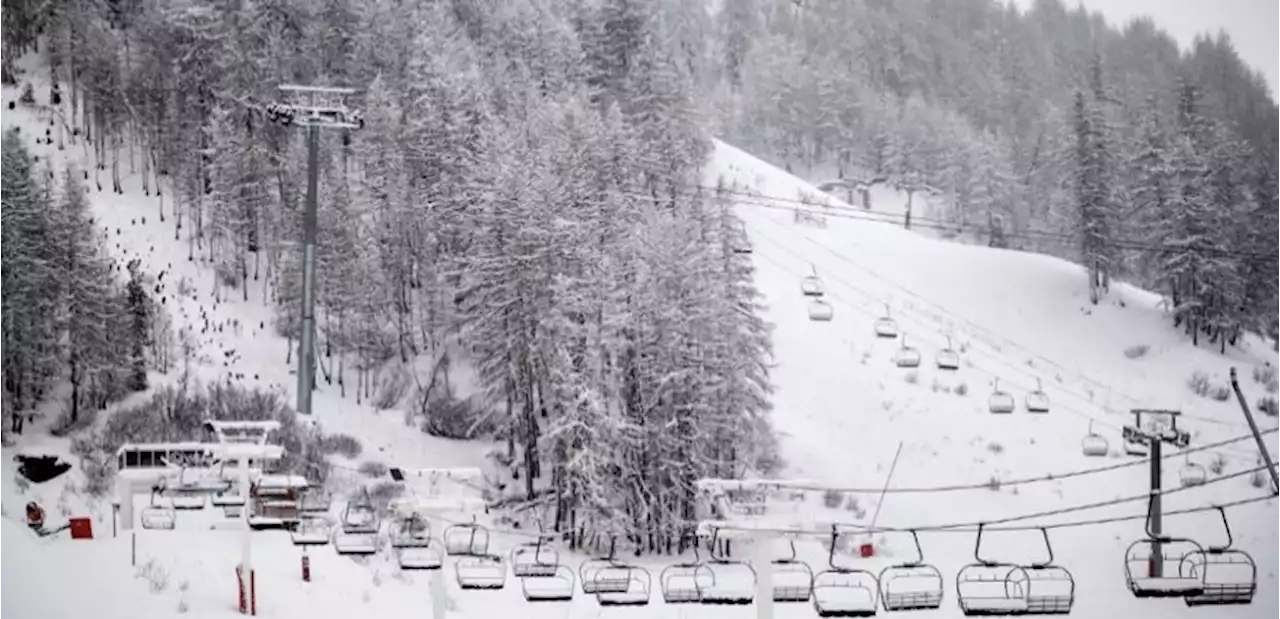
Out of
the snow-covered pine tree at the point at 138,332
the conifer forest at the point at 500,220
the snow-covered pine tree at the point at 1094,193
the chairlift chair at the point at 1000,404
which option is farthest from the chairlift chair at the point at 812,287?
the snow-covered pine tree at the point at 138,332

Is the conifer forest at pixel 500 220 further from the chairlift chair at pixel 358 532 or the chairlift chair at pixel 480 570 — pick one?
the chairlift chair at pixel 358 532

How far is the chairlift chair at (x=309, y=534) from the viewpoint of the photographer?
2812 centimetres

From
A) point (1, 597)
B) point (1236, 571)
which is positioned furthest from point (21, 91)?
point (1236, 571)

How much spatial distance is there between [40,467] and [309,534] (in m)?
14.5

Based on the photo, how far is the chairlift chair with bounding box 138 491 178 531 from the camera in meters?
29.3

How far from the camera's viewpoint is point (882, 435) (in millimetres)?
52250

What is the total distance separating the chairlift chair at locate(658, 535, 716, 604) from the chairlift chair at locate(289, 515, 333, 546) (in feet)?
23.7

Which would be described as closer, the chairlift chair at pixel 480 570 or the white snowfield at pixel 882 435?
the chairlift chair at pixel 480 570

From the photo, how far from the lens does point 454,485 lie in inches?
1764

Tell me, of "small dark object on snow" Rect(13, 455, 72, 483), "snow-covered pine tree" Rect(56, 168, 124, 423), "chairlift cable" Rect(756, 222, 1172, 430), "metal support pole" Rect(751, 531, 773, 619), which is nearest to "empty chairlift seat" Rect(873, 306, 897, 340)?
"chairlift cable" Rect(756, 222, 1172, 430)

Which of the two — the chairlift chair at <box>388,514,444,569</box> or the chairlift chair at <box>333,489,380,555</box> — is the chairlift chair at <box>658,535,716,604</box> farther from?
the chairlift chair at <box>333,489,380,555</box>

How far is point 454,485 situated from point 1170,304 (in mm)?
40226

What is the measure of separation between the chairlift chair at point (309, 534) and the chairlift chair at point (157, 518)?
8.63 feet

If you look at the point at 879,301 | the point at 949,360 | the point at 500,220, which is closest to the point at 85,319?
the point at 500,220
